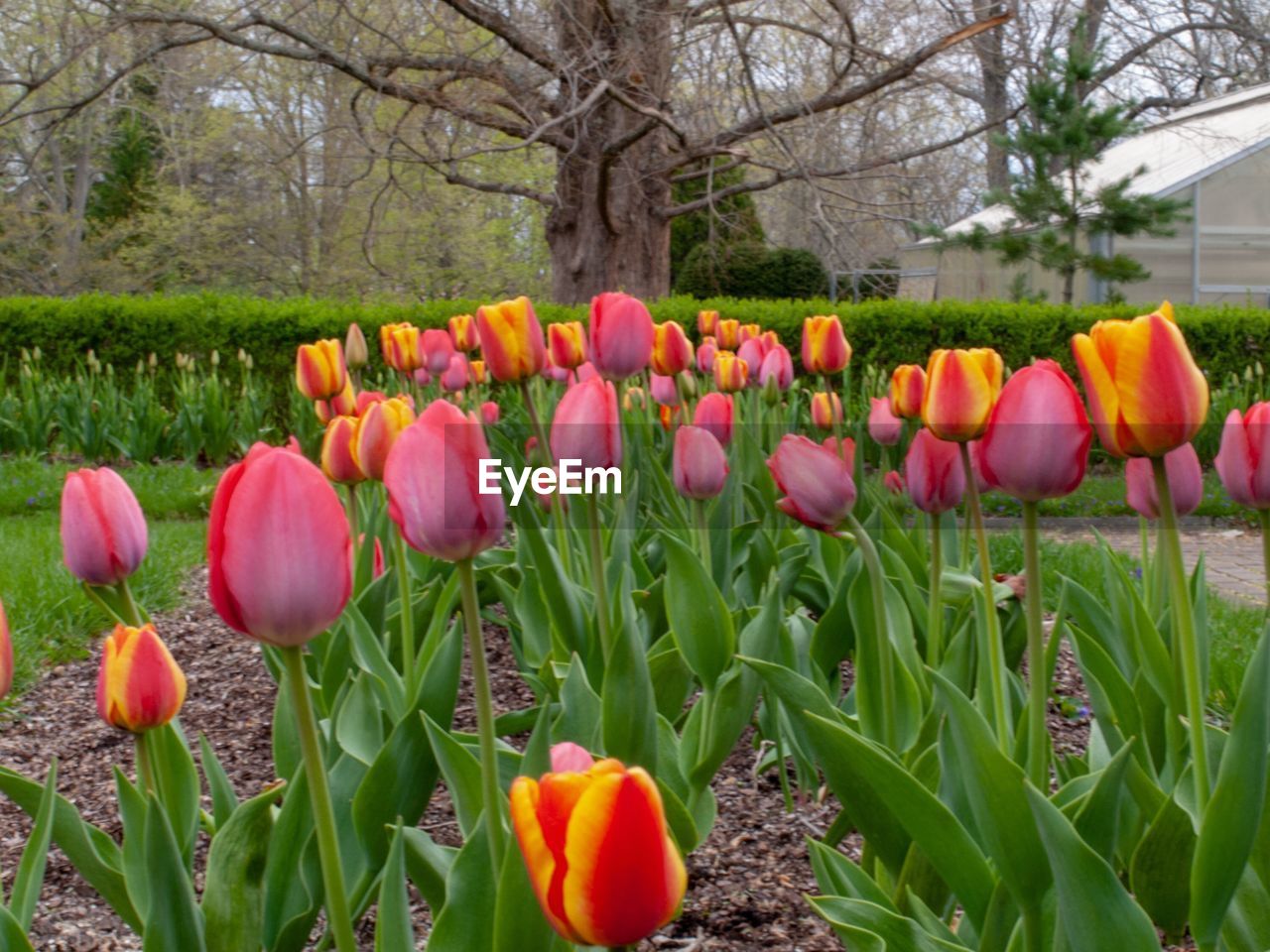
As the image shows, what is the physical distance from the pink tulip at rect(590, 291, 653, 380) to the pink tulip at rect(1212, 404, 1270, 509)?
1.01m

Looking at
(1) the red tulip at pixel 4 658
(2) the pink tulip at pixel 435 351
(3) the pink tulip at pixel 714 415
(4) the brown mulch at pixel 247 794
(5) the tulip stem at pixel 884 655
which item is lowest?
(4) the brown mulch at pixel 247 794

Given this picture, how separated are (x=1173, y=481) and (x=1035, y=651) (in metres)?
0.53

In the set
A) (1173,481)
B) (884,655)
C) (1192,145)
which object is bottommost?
(884,655)

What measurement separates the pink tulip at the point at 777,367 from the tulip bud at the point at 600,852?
8.28ft

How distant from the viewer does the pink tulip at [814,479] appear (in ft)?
4.67

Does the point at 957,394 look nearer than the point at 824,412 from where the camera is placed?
Yes

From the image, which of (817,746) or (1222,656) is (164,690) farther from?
(1222,656)

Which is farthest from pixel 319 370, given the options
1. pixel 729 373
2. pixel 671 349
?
pixel 729 373

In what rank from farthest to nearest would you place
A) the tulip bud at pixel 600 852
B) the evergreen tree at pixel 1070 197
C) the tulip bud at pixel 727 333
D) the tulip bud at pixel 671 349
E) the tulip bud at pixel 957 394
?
the evergreen tree at pixel 1070 197, the tulip bud at pixel 727 333, the tulip bud at pixel 671 349, the tulip bud at pixel 957 394, the tulip bud at pixel 600 852

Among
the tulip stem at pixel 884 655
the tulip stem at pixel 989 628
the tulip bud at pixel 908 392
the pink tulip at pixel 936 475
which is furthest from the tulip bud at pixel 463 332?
the tulip stem at pixel 989 628

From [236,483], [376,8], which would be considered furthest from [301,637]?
[376,8]

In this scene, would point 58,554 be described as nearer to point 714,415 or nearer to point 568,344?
point 568,344

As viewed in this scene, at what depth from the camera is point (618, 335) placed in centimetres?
214

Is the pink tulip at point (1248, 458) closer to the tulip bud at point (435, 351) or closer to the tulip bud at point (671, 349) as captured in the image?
the tulip bud at point (671, 349)
